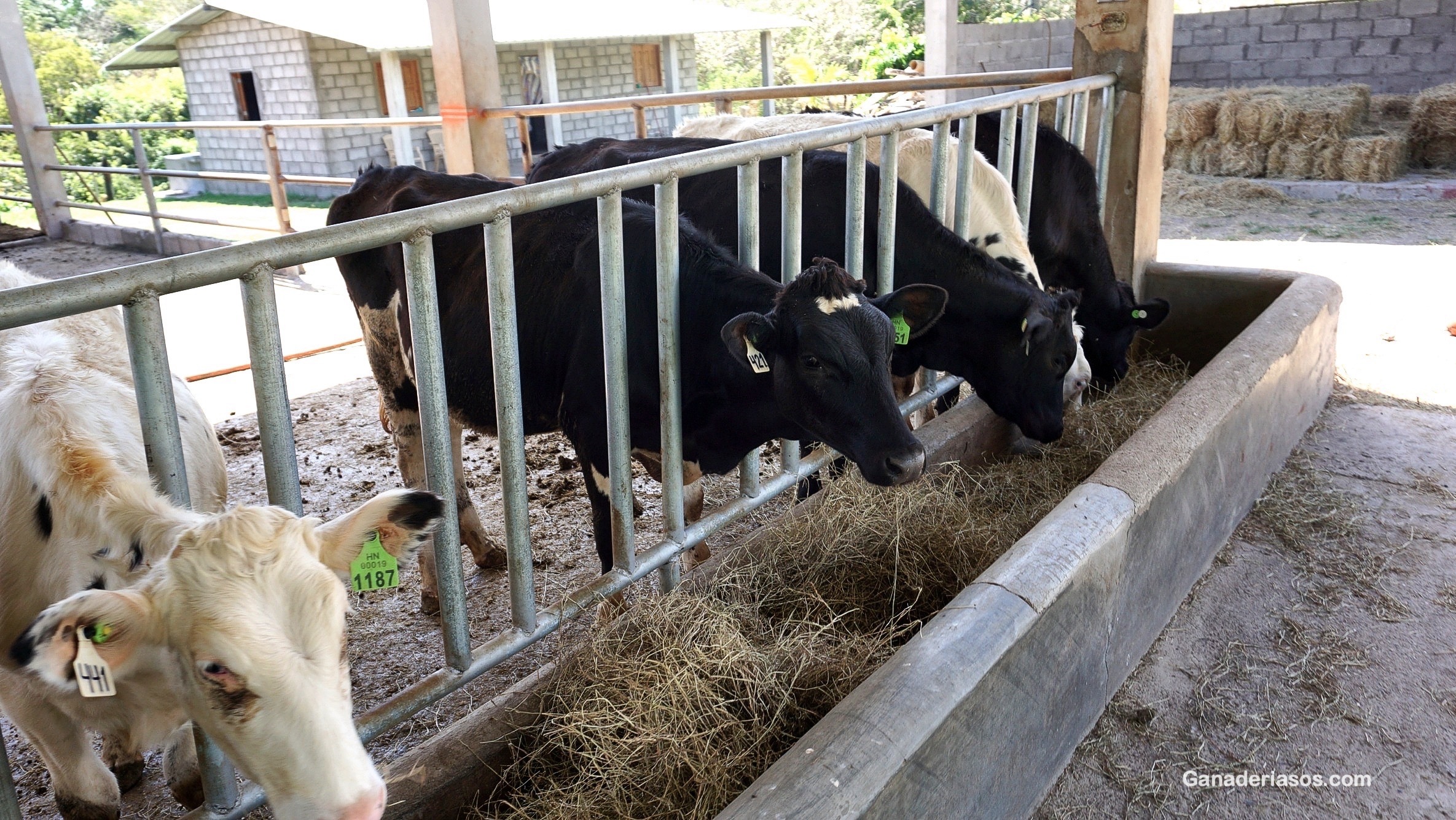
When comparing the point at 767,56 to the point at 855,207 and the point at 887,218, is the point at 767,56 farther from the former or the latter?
the point at 855,207

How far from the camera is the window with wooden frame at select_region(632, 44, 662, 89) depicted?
2648 cm

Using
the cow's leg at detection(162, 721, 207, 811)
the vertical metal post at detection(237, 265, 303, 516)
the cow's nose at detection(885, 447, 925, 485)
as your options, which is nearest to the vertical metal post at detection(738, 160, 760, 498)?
the cow's nose at detection(885, 447, 925, 485)

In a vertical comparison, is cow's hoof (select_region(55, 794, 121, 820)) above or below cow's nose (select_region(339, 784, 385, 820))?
below

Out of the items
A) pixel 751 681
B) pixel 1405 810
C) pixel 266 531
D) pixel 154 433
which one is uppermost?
pixel 154 433

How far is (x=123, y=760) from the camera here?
254cm

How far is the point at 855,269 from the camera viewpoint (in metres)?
3.68

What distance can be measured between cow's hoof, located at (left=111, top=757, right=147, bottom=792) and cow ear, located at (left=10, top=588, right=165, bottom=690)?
A: 134cm

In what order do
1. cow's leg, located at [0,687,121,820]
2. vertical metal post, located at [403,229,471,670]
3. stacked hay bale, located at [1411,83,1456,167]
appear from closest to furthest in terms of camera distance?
vertical metal post, located at [403,229,471,670] < cow's leg, located at [0,687,121,820] < stacked hay bale, located at [1411,83,1456,167]

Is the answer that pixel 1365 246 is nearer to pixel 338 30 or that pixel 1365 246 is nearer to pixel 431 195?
pixel 431 195

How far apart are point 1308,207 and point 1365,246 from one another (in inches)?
101

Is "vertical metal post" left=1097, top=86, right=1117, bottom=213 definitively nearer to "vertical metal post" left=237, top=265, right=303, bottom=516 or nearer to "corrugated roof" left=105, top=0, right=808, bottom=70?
"vertical metal post" left=237, top=265, right=303, bottom=516

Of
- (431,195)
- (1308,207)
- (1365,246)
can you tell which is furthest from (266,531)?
(1308,207)

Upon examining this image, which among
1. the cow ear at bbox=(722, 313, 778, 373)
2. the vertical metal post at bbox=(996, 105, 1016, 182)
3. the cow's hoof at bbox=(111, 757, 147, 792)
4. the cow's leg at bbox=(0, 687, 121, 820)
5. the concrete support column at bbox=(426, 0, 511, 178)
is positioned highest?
→ the concrete support column at bbox=(426, 0, 511, 178)

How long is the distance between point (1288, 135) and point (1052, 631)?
38.0 ft
